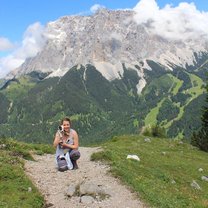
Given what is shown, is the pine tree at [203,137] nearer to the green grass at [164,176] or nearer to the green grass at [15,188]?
the green grass at [164,176]

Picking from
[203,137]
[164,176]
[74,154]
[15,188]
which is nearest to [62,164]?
[74,154]

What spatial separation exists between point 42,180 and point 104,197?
5893 millimetres

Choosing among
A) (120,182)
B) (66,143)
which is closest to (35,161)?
(66,143)

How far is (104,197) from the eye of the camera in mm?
22484

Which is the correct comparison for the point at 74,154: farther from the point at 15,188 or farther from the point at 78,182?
the point at 15,188

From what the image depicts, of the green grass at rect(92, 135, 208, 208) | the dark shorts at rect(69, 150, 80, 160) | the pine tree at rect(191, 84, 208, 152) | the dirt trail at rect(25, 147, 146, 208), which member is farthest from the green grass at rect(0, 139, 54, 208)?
the pine tree at rect(191, 84, 208, 152)

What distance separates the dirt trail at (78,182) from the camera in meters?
21.7

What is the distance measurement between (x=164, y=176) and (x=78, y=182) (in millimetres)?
9889

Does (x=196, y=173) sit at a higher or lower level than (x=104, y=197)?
lower

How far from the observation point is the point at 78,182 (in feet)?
80.9

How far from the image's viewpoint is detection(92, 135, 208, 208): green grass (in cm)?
2344

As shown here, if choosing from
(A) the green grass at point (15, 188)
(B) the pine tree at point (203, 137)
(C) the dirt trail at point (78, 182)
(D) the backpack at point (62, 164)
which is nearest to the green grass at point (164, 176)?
(C) the dirt trail at point (78, 182)

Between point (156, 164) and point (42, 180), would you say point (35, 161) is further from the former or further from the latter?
point (156, 164)

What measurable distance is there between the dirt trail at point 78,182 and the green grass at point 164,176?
2.80ft
